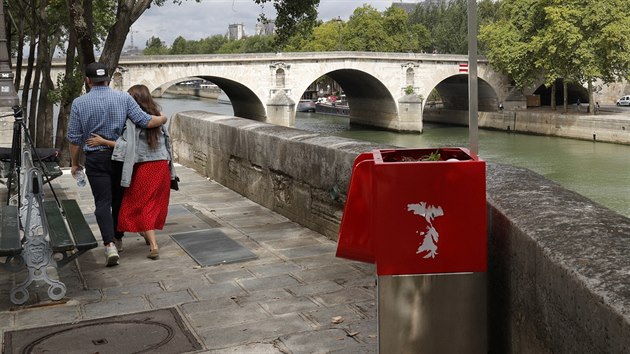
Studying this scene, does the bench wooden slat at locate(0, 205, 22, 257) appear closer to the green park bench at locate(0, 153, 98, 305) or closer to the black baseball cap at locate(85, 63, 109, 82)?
the green park bench at locate(0, 153, 98, 305)

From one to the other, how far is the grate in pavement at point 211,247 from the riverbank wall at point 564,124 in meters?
33.7

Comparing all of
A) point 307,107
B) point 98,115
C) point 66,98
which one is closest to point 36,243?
point 98,115

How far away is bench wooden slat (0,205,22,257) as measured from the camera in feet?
14.1

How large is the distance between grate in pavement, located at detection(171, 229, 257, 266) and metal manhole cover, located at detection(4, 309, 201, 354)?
130 centimetres

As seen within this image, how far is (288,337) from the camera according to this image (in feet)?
12.9

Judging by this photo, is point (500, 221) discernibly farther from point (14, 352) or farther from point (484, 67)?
point (484, 67)

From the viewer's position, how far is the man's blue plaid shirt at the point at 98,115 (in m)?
5.43

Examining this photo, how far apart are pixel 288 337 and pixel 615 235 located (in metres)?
1.75

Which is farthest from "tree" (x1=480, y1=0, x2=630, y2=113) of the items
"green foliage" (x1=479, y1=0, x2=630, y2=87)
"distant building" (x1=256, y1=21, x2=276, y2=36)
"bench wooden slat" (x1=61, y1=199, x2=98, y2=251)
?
"bench wooden slat" (x1=61, y1=199, x2=98, y2=251)

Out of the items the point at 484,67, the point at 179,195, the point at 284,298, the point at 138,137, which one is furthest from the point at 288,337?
the point at 484,67

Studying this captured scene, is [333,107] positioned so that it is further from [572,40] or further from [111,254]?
[111,254]

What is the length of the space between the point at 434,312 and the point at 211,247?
10.6 ft

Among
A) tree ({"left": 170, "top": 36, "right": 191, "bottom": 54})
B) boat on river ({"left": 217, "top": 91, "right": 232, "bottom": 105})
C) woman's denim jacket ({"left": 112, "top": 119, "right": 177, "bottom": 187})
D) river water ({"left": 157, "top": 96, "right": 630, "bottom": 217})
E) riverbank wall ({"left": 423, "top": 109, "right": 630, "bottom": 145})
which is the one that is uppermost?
tree ({"left": 170, "top": 36, "right": 191, "bottom": 54})

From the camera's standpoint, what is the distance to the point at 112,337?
13.3 ft
